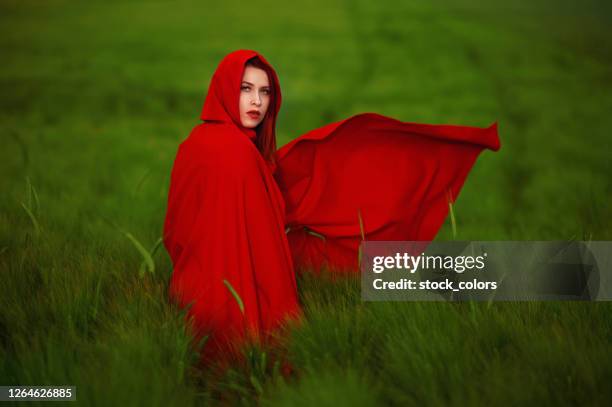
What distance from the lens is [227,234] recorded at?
1352 mm

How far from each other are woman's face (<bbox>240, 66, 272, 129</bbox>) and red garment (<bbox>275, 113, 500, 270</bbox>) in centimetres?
20

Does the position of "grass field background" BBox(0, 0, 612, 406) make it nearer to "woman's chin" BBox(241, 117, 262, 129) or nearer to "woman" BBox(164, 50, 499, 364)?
"woman" BBox(164, 50, 499, 364)

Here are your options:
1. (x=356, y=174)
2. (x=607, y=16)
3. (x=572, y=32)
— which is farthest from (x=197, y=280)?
(x=607, y=16)

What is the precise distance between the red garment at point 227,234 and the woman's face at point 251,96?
32mm

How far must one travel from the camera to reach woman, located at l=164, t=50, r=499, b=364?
53.1 inches

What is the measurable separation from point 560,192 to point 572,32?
486cm

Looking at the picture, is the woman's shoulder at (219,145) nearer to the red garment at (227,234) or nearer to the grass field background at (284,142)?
the red garment at (227,234)

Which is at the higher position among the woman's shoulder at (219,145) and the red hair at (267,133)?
the red hair at (267,133)

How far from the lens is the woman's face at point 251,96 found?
151 centimetres

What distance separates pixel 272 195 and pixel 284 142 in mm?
2195

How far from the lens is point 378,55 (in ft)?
19.8

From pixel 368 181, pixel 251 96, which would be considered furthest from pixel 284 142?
pixel 251 96

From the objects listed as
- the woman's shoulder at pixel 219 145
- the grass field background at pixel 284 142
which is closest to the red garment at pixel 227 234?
the woman's shoulder at pixel 219 145

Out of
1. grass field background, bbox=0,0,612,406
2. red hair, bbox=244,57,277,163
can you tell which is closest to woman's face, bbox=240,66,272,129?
red hair, bbox=244,57,277,163
